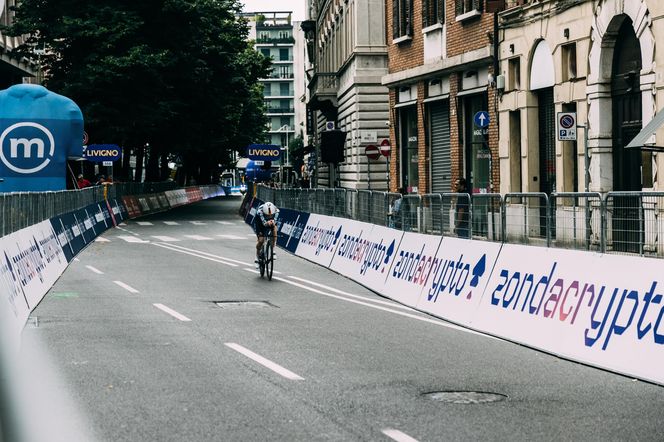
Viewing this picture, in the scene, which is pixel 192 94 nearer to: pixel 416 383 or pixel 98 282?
pixel 98 282

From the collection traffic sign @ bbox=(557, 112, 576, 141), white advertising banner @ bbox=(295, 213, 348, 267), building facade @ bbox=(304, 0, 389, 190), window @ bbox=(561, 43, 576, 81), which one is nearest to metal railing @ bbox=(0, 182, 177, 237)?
white advertising banner @ bbox=(295, 213, 348, 267)

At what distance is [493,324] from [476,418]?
5527mm

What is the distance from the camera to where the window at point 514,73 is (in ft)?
93.7

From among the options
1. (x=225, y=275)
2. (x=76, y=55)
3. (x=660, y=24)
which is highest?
(x=76, y=55)

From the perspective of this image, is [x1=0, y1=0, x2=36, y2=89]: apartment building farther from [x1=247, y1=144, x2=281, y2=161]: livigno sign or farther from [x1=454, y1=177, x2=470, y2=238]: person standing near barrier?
[x1=454, y1=177, x2=470, y2=238]: person standing near barrier

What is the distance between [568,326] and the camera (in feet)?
36.3

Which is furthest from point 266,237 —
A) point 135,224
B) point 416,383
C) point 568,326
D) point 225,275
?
point 135,224

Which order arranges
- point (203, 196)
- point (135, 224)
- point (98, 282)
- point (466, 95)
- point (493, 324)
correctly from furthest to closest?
point (203, 196) < point (135, 224) < point (466, 95) < point (98, 282) < point (493, 324)

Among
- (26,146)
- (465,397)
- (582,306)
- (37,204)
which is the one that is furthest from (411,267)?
(26,146)

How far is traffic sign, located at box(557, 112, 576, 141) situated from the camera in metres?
23.4

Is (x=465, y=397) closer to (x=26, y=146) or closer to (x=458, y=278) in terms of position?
(x=458, y=278)

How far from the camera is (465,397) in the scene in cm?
852

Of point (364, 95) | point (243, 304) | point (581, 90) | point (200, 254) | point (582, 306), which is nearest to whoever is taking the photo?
point (582, 306)

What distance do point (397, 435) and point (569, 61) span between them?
19.5m
